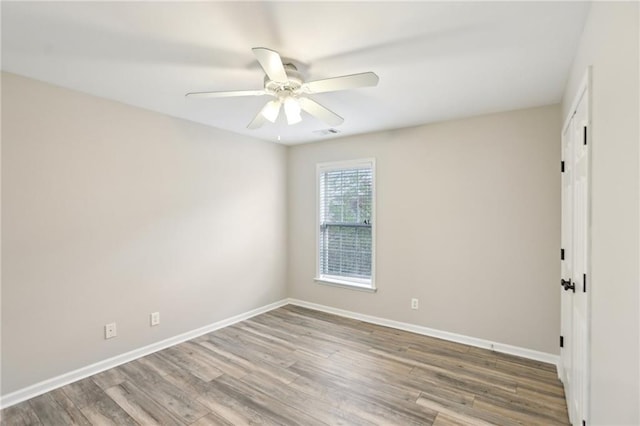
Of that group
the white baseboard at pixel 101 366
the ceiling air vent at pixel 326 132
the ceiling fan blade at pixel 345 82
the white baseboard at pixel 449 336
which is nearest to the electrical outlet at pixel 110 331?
the white baseboard at pixel 101 366

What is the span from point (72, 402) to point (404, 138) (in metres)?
4.02

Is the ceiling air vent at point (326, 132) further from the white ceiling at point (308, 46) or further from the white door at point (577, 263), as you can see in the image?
the white door at point (577, 263)

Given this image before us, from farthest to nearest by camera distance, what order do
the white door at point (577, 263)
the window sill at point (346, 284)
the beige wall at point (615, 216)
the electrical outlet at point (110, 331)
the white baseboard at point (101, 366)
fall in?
the window sill at point (346, 284)
the electrical outlet at point (110, 331)
the white baseboard at point (101, 366)
the white door at point (577, 263)
the beige wall at point (615, 216)

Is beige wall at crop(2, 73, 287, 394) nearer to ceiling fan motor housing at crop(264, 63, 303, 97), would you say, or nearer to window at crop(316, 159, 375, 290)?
window at crop(316, 159, 375, 290)

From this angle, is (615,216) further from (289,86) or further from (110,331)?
(110,331)

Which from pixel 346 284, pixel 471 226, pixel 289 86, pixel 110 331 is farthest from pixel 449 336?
pixel 110 331

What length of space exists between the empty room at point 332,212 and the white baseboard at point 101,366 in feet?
0.06

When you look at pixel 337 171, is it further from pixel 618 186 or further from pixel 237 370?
pixel 618 186

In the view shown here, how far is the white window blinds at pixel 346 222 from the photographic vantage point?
4168mm

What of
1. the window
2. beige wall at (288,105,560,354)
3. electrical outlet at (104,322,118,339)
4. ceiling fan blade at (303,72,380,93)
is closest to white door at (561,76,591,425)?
beige wall at (288,105,560,354)

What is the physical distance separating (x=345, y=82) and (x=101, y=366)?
320cm

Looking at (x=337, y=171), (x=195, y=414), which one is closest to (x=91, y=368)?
(x=195, y=414)

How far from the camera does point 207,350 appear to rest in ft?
10.5

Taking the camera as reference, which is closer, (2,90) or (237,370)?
(2,90)
